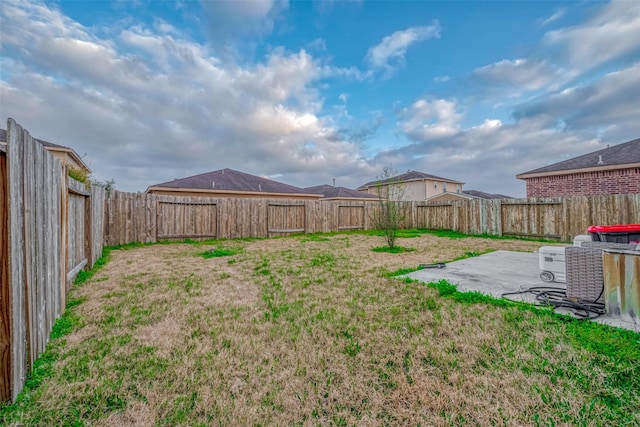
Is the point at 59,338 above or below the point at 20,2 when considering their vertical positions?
below

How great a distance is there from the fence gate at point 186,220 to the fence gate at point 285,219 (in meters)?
2.33

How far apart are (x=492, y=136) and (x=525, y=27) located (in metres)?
15.2

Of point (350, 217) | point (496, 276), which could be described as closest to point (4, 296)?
point (496, 276)

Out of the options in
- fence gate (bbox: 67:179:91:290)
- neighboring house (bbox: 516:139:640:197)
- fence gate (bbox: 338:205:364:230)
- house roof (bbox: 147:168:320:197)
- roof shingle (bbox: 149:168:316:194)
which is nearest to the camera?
fence gate (bbox: 67:179:91:290)

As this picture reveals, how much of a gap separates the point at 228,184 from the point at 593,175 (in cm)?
1901

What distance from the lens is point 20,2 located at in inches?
207

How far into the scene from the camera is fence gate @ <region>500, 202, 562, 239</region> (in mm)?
9461

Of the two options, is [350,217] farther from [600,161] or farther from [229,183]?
[600,161]

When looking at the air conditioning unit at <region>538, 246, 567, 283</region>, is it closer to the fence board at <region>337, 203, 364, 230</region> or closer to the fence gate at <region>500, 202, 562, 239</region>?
the fence gate at <region>500, 202, 562, 239</region>

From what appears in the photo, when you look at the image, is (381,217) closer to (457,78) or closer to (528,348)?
(528,348)

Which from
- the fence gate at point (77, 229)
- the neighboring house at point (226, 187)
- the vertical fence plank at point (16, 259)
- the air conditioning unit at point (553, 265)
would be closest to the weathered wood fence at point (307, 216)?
the fence gate at point (77, 229)

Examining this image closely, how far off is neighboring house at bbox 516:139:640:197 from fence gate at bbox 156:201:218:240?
52.6 feet

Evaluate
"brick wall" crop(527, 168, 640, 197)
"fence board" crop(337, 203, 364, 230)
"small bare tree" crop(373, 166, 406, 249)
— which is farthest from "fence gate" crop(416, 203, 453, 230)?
"small bare tree" crop(373, 166, 406, 249)

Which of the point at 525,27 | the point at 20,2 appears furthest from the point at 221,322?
the point at 525,27
